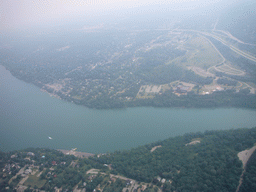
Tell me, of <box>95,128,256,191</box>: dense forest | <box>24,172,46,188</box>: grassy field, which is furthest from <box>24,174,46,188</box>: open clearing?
<box>95,128,256,191</box>: dense forest

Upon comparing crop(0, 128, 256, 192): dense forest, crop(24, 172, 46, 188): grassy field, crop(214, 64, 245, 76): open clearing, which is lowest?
crop(24, 172, 46, 188): grassy field

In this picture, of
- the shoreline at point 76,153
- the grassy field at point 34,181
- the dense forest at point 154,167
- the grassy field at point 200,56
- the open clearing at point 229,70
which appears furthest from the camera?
the grassy field at point 200,56

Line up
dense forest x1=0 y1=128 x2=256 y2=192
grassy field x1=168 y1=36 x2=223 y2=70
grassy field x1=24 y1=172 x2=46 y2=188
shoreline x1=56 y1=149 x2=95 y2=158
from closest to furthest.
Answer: dense forest x1=0 y1=128 x2=256 y2=192
grassy field x1=24 y1=172 x2=46 y2=188
shoreline x1=56 y1=149 x2=95 y2=158
grassy field x1=168 y1=36 x2=223 y2=70

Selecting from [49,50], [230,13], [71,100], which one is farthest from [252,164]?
[49,50]

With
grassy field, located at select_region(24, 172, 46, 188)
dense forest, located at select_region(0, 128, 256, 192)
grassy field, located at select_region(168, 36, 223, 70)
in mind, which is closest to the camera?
dense forest, located at select_region(0, 128, 256, 192)

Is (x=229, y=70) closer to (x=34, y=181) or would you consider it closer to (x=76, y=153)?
(x=76, y=153)

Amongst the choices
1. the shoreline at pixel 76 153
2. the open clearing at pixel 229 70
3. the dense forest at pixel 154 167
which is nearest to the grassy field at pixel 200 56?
the open clearing at pixel 229 70

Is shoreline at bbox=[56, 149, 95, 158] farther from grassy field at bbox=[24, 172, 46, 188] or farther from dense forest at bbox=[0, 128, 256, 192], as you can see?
grassy field at bbox=[24, 172, 46, 188]

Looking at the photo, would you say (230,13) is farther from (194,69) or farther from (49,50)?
(49,50)

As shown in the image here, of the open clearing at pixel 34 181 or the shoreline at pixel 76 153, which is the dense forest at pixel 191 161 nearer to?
the shoreline at pixel 76 153
